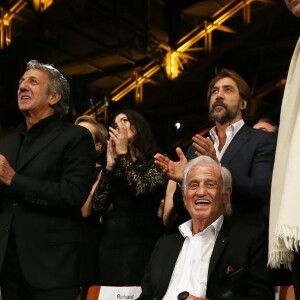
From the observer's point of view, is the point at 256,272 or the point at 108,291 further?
the point at 108,291

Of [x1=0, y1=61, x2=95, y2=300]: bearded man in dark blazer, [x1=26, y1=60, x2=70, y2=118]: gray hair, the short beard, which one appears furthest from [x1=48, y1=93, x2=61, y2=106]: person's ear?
the short beard

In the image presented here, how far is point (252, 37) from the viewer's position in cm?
1052

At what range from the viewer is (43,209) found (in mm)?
2918

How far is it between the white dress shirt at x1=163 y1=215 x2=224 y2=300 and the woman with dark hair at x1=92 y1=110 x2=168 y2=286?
2.12ft

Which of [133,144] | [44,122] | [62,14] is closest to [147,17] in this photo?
[62,14]

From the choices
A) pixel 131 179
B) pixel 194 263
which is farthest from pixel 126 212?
pixel 194 263

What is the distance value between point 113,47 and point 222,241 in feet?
25.5

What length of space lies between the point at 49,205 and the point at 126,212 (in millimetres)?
774

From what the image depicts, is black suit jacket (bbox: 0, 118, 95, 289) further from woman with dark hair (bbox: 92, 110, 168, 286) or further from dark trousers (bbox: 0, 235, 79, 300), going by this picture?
woman with dark hair (bbox: 92, 110, 168, 286)

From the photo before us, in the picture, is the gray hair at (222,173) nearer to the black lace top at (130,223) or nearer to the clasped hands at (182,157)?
the clasped hands at (182,157)

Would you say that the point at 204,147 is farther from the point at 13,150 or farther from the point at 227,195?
the point at 13,150

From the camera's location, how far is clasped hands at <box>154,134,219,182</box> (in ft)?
10.1

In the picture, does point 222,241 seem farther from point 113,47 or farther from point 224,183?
point 113,47

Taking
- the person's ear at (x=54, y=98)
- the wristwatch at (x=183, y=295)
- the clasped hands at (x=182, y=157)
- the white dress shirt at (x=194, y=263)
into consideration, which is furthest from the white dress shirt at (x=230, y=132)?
the wristwatch at (x=183, y=295)
